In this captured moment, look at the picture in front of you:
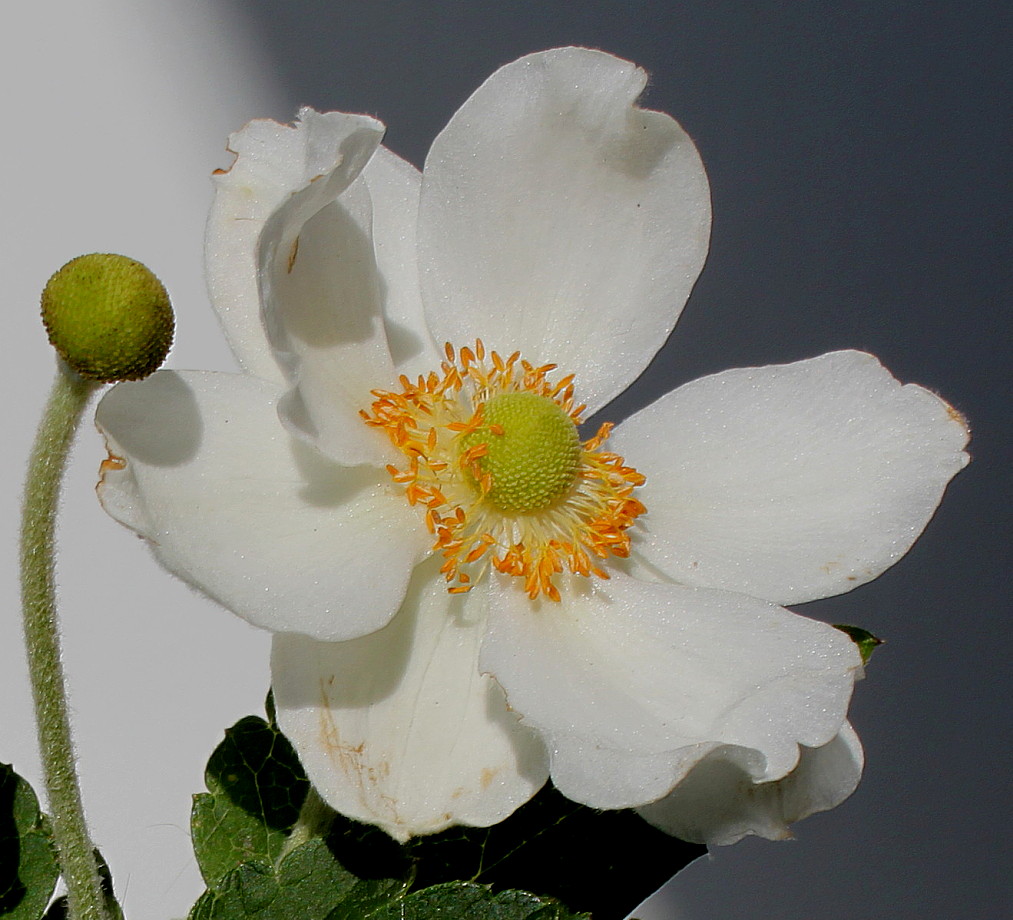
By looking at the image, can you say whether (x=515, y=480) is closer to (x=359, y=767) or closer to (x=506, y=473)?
(x=506, y=473)

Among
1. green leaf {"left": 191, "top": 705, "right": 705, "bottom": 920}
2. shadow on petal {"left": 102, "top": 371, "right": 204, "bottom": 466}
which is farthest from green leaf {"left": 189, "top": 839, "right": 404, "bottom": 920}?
shadow on petal {"left": 102, "top": 371, "right": 204, "bottom": 466}

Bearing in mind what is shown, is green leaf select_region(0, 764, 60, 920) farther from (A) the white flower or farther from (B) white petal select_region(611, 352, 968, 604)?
(B) white petal select_region(611, 352, 968, 604)

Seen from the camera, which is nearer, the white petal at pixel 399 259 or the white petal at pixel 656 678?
the white petal at pixel 656 678

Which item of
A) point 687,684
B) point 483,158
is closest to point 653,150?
point 483,158

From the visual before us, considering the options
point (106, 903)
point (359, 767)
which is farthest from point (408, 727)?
point (106, 903)

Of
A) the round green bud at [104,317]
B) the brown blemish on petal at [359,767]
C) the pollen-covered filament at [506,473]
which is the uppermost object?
the round green bud at [104,317]

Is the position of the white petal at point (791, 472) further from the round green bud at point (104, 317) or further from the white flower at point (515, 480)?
the round green bud at point (104, 317)

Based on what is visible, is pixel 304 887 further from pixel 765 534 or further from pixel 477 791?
pixel 765 534

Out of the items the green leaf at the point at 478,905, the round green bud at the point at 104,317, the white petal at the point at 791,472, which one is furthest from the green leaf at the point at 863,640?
the round green bud at the point at 104,317
